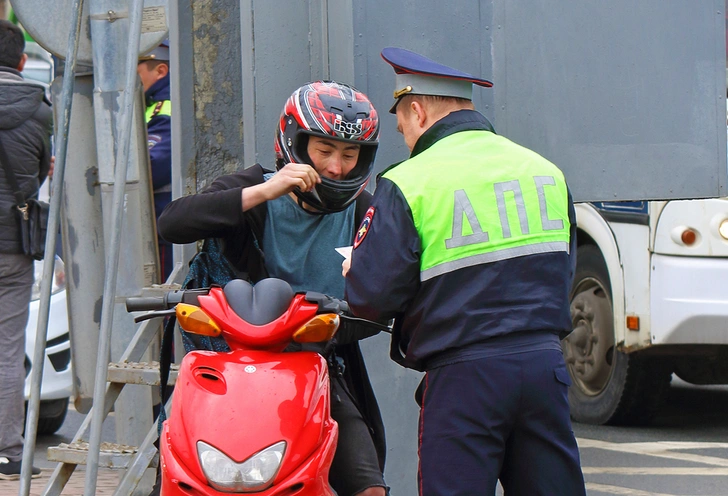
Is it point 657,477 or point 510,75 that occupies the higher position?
point 510,75

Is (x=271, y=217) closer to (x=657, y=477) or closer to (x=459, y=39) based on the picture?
(x=459, y=39)

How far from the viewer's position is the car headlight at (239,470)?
288 cm

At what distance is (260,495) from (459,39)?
8.24ft

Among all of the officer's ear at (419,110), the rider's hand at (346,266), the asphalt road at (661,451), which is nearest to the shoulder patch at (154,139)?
the asphalt road at (661,451)

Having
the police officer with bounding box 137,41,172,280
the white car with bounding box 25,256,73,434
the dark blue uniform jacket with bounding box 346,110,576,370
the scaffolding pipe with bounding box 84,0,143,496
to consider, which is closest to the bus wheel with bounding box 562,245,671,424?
the police officer with bounding box 137,41,172,280

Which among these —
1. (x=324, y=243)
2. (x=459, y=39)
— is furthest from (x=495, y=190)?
(x=459, y=39)

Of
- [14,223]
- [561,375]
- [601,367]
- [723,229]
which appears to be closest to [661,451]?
[601,367]

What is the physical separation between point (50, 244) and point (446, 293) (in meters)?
1.57

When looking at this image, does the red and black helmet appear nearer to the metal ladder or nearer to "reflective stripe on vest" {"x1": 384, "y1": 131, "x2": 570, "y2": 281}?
"reflective stripe on vest" {"x1": 384, "y1": 131, "x2": 570, "y2": 281}

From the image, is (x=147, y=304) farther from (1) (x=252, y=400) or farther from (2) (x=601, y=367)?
(2) (x=601, y=367)

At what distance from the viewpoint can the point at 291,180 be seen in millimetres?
3500

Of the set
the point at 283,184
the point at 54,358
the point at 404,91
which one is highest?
the point at 404,91

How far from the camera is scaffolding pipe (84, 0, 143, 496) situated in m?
3.99

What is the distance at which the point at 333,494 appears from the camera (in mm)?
3121
